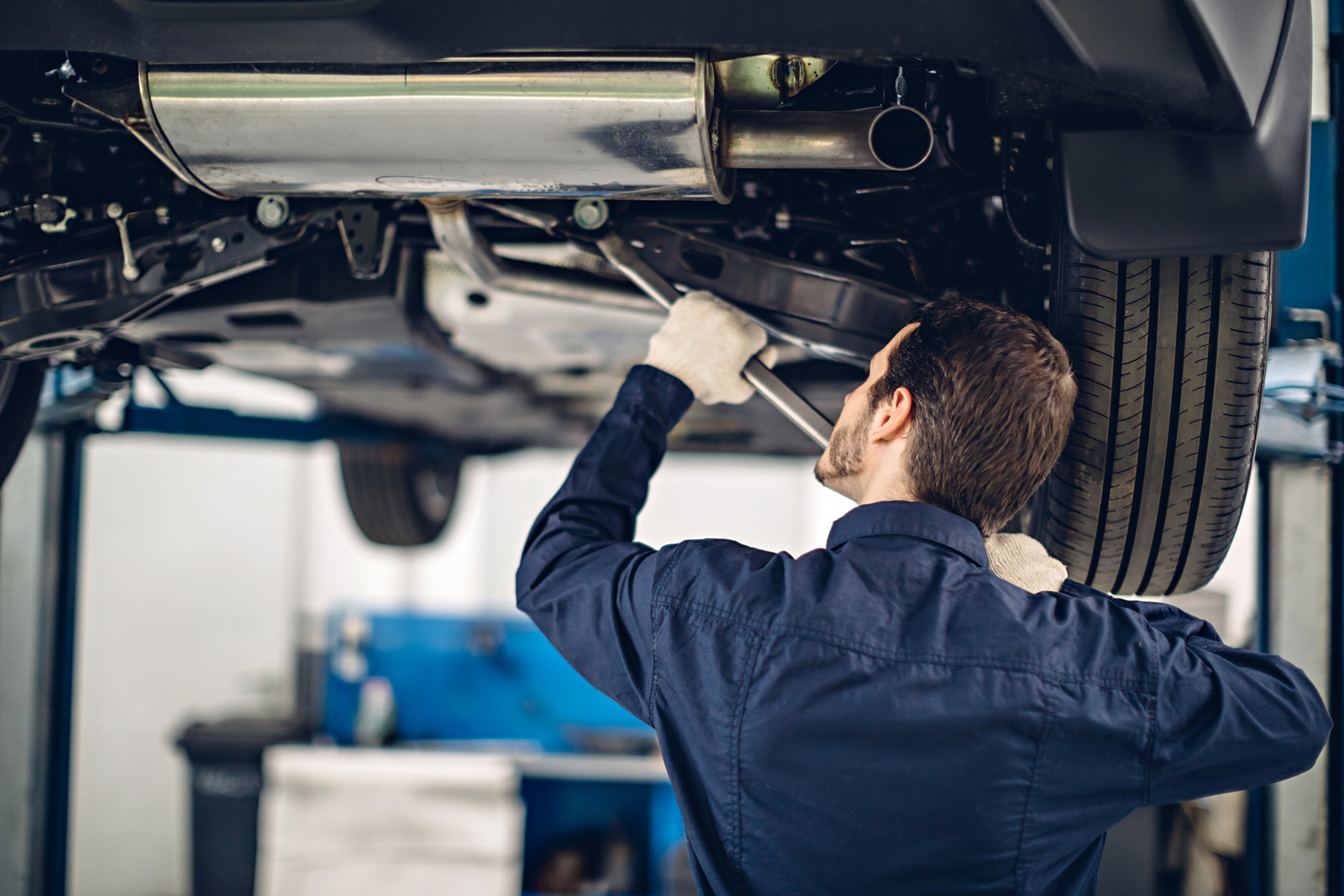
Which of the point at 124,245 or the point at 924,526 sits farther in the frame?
the point at 124,245

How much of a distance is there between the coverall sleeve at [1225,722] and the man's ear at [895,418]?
0.35 m

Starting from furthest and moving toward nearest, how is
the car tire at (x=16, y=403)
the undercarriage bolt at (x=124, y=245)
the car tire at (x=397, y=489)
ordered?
the car tire at (x=397, y=489)
the car tire at (x=16, y=403)
the undercarriage bolt at (x=124, y=245)

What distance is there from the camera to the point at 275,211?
1.46 m

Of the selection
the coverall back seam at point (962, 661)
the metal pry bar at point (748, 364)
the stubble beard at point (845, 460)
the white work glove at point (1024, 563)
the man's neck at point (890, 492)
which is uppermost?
the metal pry bar at point (748, 364)

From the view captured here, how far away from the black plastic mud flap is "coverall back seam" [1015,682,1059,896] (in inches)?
17.9

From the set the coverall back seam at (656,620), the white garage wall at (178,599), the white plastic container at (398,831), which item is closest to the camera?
the coverall back seam at (656,620)

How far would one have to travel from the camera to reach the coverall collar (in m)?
1.09

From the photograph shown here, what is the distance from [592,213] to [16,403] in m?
1.13

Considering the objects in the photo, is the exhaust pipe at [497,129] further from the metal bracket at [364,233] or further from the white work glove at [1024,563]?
the white work glove at [1024,563]

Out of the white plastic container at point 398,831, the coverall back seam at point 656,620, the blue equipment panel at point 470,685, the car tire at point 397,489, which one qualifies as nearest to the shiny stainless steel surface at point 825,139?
the coverall back seam at point 656,620

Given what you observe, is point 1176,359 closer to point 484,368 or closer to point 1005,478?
point 1005,478

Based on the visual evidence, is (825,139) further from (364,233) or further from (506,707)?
(506,707)

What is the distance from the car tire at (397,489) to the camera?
12.5ft

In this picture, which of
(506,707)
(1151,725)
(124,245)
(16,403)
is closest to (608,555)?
(1151,725)
